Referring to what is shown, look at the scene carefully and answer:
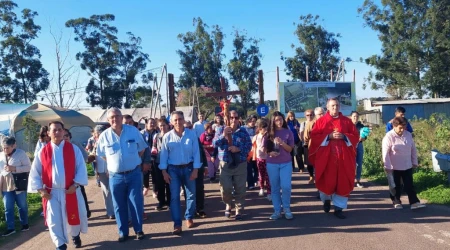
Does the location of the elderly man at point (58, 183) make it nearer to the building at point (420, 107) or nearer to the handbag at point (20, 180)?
the handbag at point (20, 180)

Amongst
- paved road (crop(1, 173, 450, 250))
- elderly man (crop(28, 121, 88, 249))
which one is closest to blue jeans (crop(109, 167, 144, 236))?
paved road (crop(1, 173, 450, 250))

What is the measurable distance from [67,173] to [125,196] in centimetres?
90

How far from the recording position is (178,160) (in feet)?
20.0

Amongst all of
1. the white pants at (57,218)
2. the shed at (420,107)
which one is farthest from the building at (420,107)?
the white pants at (57,218)

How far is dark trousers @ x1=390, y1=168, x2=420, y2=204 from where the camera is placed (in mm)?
6594

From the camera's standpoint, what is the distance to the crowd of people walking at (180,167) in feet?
17.7

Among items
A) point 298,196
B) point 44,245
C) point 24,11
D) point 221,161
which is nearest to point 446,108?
point 298,196

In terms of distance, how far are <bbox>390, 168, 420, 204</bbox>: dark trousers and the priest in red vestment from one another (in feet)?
2.98

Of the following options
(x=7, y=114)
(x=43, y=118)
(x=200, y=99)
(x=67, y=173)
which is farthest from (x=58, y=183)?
(x=200, y=99)

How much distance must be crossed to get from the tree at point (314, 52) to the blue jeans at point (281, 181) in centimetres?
3329

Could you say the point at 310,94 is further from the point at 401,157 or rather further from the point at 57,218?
the point at 57,218

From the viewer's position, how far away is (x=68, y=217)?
5.41m

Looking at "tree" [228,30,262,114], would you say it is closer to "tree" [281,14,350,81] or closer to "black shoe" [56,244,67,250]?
"tree" [281,14,350,81]

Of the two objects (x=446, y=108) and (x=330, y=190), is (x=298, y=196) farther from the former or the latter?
(x=446, y=108)
